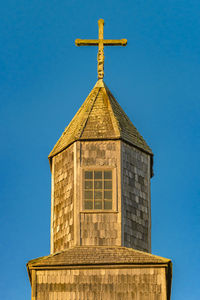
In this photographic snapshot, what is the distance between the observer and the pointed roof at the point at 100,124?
45.3 metres

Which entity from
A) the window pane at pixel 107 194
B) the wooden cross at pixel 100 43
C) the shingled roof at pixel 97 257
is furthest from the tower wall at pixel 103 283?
the wooden cross at pixel 100 43

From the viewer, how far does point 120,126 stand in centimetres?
4588

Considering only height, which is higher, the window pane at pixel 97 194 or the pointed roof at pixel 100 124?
the pointed roof at pixel 100 124

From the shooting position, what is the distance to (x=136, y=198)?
147 ft

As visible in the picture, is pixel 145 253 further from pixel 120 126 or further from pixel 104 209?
pixel 120 126

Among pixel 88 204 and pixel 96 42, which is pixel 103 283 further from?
pixel 96 42

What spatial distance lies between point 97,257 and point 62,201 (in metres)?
3.62

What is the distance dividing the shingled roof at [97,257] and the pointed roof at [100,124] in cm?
484

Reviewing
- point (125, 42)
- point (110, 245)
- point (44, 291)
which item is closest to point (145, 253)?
point (110, 245)

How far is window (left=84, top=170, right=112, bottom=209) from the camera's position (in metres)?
43.9

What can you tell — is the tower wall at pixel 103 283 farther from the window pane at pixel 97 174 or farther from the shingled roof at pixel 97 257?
the window pane at pixel 97 174

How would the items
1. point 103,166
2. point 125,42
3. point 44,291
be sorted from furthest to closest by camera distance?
point 125,42
point 103,166
point 44,291

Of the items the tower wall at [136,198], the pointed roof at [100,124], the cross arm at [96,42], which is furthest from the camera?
the cross arm at [96,42]

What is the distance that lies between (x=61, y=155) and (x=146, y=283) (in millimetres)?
7255
